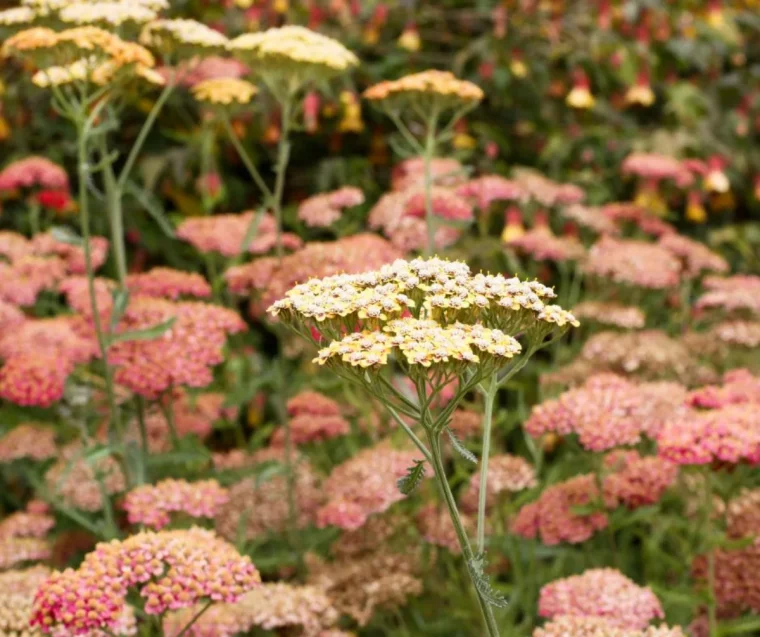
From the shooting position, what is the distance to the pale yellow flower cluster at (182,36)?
10.6 feet

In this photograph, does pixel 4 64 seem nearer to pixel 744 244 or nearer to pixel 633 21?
pixel 633 21

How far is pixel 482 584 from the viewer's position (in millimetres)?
1837

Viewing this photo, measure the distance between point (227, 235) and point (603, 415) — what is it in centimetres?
145

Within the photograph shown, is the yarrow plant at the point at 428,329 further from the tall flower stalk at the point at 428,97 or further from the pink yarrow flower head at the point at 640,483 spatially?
the tall flower stalk at the point at 428,97

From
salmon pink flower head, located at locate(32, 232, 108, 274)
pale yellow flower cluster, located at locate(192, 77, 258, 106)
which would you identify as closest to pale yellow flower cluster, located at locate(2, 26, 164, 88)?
pale yellow flower cluster, located at locate(192, 77, 258, 106)

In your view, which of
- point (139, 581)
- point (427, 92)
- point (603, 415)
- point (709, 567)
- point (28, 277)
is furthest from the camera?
point (28, 277)

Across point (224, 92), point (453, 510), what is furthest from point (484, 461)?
point (224, 92)

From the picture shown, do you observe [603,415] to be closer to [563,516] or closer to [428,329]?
[563,516]

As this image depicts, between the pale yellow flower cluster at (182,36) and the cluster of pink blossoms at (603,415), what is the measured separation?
1337 millimetres

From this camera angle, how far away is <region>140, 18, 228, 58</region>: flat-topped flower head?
10.6 ft

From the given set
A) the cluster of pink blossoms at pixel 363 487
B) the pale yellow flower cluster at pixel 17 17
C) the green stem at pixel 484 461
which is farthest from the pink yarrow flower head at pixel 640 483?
the pale yellow flower cluster at pixel 17 17

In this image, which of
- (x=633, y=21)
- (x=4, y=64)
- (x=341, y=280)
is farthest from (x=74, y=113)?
(x=633, y=21)

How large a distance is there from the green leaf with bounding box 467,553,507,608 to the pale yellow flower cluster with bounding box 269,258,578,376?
320 millimetres

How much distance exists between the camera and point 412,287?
194 centimetres
